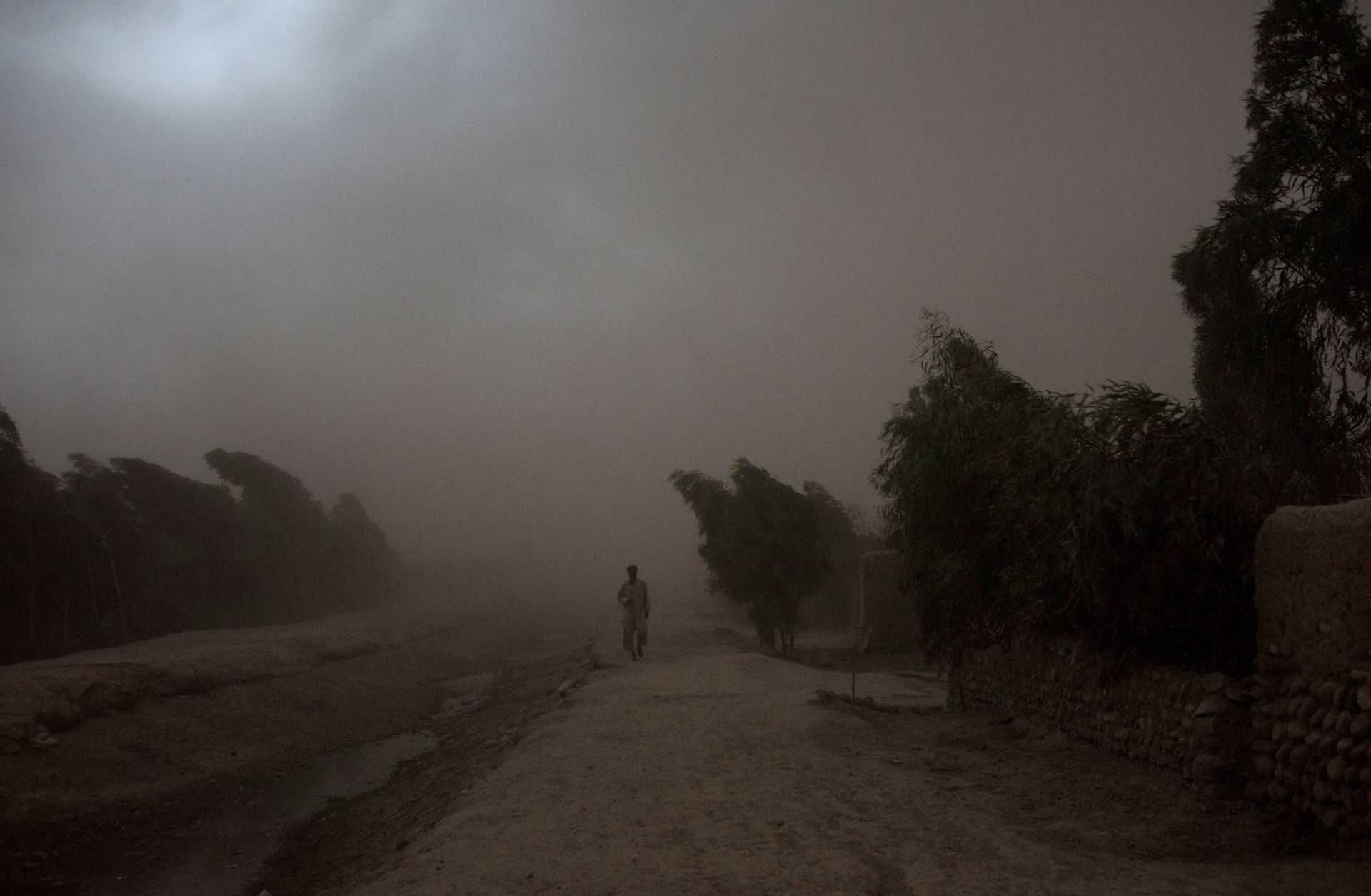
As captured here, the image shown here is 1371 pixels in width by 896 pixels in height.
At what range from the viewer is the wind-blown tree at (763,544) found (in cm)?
3005

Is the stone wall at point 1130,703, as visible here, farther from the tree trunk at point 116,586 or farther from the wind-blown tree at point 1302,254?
the tree trunk at point 116,586

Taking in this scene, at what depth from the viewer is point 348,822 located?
40.3ft

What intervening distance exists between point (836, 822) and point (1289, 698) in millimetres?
4287

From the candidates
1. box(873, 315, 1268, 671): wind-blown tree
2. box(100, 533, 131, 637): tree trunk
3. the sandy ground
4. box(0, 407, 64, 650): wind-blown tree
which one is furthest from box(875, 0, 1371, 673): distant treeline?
box(100, 533, 131, 637): tree trunk

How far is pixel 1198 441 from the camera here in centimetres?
886

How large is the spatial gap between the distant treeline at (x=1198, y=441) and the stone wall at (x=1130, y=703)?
31 centimetres

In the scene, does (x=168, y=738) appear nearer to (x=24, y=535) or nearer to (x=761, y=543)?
(x=761, y=543)

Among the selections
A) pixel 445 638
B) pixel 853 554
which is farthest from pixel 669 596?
pixel 445 638

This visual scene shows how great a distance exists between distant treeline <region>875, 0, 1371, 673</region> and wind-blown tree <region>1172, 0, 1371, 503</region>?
35 mm

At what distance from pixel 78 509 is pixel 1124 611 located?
38.6 meters

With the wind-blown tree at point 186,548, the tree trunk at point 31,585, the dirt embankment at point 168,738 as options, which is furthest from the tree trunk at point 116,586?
the dirt embankment at point 168,738

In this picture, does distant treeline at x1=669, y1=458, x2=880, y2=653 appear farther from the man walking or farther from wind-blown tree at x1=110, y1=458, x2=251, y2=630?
wind-blown tree at x1=110, y1=458, x2=251, y2=630

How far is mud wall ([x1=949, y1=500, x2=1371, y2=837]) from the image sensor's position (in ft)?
21.8

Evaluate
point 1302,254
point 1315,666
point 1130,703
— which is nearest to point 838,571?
point 1302,254
